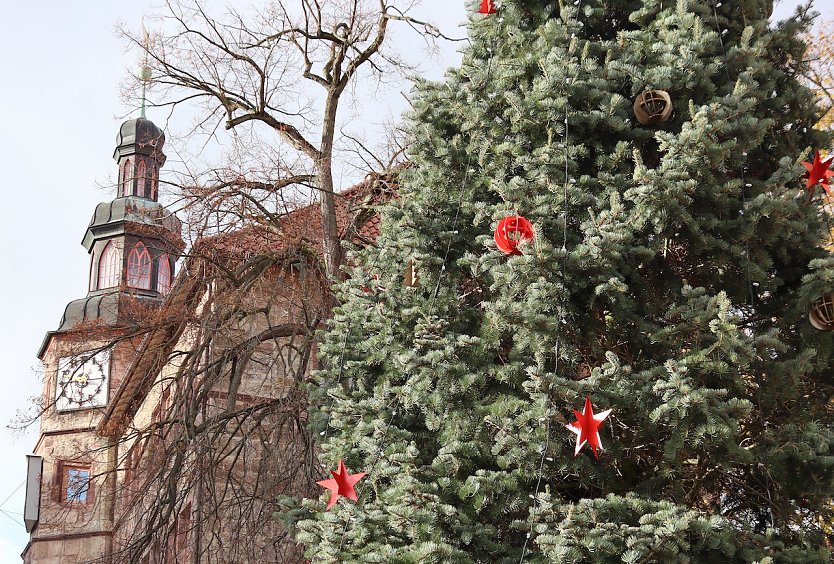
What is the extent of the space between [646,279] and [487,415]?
4.34ft

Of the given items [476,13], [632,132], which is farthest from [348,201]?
[632,132]

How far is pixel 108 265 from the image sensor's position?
131 feet

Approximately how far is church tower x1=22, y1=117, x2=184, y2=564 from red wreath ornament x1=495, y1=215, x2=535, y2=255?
178 inches

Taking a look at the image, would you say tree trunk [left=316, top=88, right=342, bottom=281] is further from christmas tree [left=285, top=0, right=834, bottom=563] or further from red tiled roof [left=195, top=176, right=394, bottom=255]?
christmas tree [left=285, top=0, right=834, bottom=563]

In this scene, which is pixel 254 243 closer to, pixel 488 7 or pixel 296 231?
pixel 296 231

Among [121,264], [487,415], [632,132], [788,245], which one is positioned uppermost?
[121,264]

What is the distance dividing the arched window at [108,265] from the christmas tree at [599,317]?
34.6m

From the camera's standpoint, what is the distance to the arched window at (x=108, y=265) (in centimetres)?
3959

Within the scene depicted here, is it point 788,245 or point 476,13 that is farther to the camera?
point 476,13

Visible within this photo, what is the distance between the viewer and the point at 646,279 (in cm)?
621

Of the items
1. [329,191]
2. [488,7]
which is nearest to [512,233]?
[488,7]

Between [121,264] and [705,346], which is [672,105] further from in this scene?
[121,264]

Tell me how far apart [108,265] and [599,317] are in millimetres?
36225

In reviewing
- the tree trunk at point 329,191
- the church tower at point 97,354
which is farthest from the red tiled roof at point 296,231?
the church tower at point 97,354
